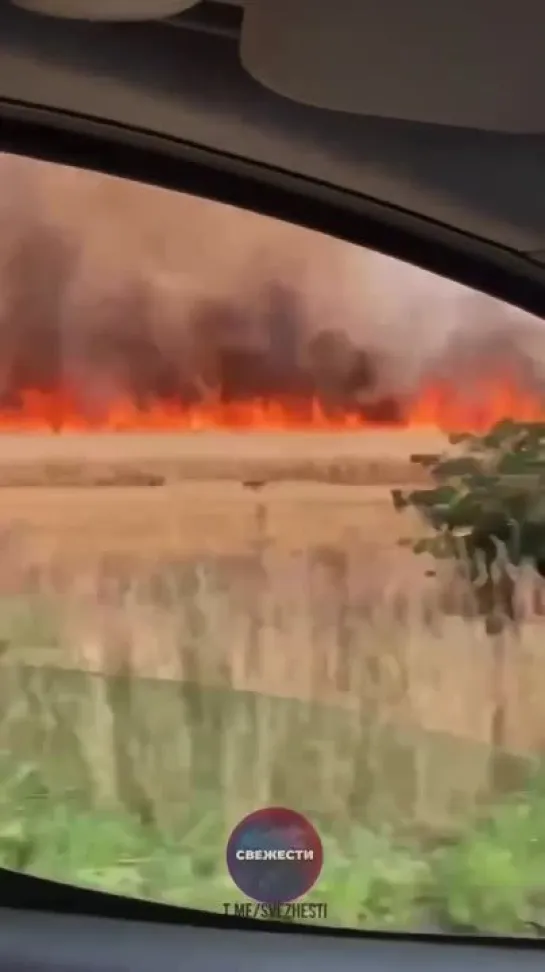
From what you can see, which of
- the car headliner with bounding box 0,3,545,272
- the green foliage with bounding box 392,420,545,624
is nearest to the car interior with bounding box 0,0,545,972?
the car headliner with bounding box 0,3,545,272

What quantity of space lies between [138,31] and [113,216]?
0.56ft

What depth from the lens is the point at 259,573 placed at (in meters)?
0.92

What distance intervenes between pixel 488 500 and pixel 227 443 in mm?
233

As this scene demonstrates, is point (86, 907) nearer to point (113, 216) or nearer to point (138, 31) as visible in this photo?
point (113, 216)

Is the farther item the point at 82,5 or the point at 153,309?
the point at 153,309

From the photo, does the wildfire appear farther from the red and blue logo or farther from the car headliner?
the red and blue logo

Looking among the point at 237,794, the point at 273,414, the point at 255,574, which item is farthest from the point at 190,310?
the point at 237,794

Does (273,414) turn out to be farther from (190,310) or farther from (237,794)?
(237,794)

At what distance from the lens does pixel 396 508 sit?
93 cm

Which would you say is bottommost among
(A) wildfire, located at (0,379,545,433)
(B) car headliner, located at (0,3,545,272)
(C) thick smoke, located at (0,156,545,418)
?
(A) wildfire, located at (0,379,545,433)

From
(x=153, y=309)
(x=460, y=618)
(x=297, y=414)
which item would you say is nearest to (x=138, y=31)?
(x=153, y=309)

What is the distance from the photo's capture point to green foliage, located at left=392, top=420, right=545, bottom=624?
92cm

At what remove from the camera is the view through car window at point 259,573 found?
915mm

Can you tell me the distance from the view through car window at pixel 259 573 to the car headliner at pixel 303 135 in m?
0.07
